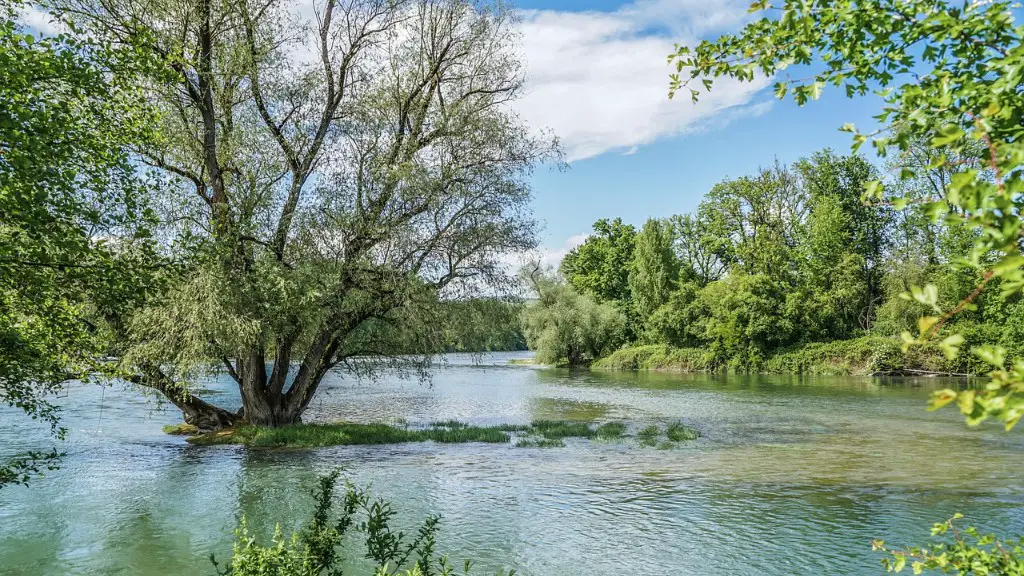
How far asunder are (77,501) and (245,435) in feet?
21.9

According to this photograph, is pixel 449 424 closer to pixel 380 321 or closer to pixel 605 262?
pixel 380 321

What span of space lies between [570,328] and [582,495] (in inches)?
1886

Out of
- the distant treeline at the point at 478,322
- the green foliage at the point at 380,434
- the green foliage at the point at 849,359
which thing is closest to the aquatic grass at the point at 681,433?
the green foliage at the point at 380,434

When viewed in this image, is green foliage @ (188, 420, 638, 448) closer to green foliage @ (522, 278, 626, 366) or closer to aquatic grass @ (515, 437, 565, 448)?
aquatic grass @ (515, 437, 565, 448)

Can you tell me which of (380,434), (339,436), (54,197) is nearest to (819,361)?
(380,434)

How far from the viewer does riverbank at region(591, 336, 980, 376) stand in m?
42.7

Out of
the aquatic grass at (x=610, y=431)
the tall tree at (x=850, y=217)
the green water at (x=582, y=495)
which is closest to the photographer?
the green water at (x=582, y=495)

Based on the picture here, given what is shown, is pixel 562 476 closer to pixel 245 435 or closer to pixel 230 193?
pixel 245 435

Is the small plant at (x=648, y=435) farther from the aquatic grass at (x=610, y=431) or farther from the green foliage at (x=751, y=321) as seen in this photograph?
the green foliage at (x=751, y=321)

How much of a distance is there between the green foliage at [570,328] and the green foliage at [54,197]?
2009 inches

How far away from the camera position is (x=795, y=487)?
13914 mm

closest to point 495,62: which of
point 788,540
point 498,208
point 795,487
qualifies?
point 498,208

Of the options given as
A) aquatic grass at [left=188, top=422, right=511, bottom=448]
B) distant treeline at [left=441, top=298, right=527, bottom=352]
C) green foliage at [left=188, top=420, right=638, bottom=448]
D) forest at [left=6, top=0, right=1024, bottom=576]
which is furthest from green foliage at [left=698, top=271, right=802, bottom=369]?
aquatic grass at [left=188, top=422, right=511, bottom=448]

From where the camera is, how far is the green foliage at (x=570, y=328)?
200ft
